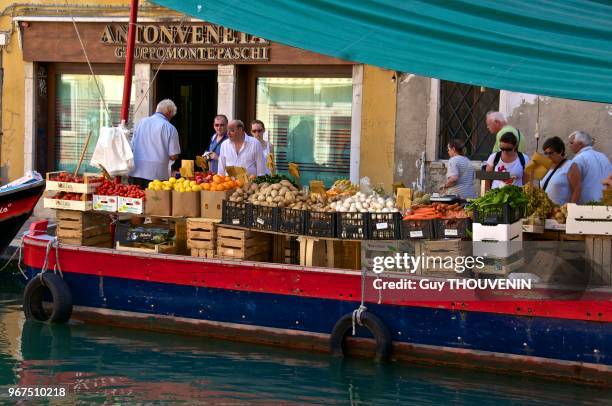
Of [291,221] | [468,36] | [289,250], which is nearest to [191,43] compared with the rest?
[289,250]

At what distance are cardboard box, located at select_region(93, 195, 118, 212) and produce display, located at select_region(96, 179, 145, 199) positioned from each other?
0.15 ft

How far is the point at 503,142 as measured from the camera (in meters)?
9.40

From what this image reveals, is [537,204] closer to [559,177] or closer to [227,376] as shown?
[559,177]

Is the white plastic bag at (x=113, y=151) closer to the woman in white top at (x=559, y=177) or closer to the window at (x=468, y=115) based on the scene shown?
the woman in white top at (x=559, y=177)

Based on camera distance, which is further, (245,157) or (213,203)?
(245,157)

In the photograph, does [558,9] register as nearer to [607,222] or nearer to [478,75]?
[478,75]

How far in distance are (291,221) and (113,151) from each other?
228 centimetres

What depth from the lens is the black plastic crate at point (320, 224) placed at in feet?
27.9

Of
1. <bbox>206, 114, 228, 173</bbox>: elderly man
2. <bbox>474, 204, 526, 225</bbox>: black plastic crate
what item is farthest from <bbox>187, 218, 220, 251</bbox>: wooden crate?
<bbox>206, 114, 228, 173</bbox>: elderly man

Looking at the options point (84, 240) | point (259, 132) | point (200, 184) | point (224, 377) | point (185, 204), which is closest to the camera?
point (224, 377)

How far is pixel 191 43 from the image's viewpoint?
49.2ft

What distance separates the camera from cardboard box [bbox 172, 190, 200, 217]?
9.14 meters

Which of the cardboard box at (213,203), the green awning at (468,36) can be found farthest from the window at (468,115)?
the green awning at (468,36)

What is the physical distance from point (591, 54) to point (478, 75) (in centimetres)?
72
